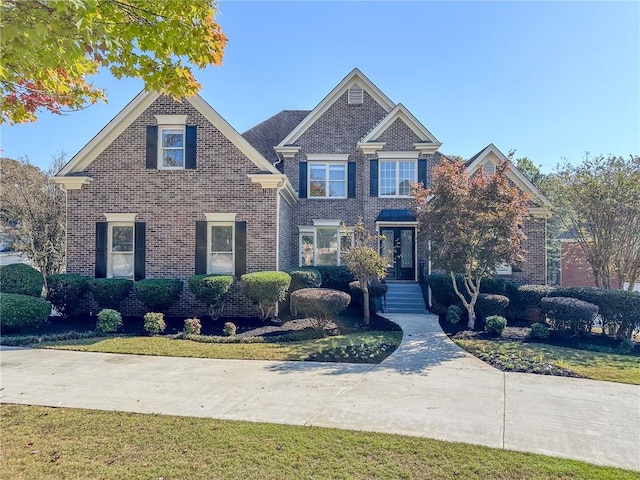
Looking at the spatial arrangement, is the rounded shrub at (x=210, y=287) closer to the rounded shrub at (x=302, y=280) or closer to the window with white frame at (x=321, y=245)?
the rounded shrub at (x=302, y=280)

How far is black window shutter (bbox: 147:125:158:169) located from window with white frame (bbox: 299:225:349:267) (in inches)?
264

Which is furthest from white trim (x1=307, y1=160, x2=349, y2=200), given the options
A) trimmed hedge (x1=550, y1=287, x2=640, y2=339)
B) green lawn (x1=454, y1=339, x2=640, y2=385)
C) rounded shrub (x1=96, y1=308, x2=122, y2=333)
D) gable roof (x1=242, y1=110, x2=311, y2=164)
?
trimmed hedge (x1=550, y1=287, x2=640, y2=339)

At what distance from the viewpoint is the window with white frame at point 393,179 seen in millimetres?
17359

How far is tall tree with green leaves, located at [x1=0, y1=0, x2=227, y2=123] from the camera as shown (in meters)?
3.41

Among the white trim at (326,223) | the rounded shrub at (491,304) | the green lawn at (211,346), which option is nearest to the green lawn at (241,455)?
the green lawn at (211,346)

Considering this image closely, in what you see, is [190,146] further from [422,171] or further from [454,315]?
[454,315]

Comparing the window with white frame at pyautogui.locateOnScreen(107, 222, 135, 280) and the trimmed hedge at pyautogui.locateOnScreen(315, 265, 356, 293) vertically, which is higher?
the window with white frame at pyautogui.locateOnScreen(107, 222, 135, 280)

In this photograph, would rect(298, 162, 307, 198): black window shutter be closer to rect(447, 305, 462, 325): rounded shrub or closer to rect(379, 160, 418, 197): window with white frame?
rect(379, 160, 418, 197): window with white frame

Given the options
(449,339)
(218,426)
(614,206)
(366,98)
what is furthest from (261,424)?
(366,98)

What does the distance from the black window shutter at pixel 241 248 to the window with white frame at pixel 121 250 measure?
356 cm

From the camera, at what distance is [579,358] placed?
346 inches

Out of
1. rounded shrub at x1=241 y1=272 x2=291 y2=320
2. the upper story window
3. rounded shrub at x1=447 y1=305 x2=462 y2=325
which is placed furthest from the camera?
the upper story window

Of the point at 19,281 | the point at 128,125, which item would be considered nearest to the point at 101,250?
the point at 19,281

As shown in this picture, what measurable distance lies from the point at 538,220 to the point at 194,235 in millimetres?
13707
